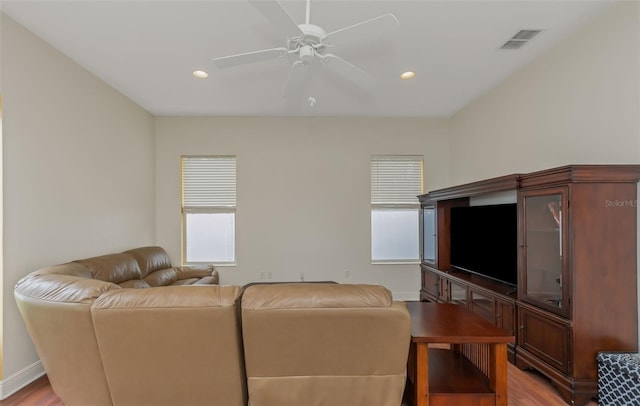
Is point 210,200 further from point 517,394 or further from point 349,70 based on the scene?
point 517,394

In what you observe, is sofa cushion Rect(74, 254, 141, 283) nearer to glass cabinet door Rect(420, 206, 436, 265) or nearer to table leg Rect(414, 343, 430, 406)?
table leg Rect(414, 343, 430, 406)

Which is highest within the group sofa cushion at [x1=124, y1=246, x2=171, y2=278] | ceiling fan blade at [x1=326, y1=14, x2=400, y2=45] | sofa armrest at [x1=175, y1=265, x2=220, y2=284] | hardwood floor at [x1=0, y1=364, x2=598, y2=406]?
ceiling fan blade at [x1=326, y1=14, x2=400, y2=45]

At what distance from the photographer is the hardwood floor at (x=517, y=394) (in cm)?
221

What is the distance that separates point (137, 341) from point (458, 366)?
2028mm

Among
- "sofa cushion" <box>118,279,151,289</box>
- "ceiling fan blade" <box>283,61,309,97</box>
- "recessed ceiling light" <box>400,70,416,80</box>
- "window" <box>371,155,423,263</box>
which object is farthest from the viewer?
"window" <box>371,155,423,263</box>

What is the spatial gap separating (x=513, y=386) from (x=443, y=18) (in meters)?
3.01

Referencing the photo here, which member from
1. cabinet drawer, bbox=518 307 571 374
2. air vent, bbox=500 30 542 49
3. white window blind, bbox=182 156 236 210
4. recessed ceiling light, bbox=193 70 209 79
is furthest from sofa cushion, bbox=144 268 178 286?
air vent, bbox=500 30 542 49

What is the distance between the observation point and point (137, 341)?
5.25 ft

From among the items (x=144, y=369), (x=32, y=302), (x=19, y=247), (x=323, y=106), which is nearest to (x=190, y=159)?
(x=323, y=106)

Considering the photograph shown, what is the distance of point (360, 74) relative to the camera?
7.83 feet

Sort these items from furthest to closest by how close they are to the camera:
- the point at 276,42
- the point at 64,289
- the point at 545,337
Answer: the point at 276,42
the point at 545,337
the point at 64,289

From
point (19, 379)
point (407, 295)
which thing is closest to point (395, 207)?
point (407, 295)

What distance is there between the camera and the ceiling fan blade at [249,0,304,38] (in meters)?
1.54

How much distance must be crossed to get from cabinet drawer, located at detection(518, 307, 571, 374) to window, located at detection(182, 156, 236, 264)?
3.94 metres
